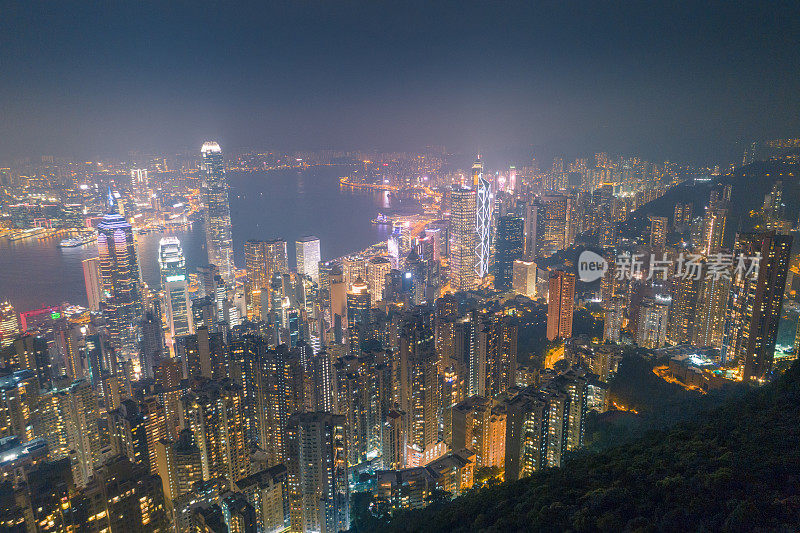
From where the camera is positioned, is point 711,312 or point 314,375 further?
point 711,312

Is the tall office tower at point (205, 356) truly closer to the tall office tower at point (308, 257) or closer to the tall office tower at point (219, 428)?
the tall office tower at point (219, 428)

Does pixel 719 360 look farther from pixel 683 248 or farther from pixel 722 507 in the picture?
pixel 722 507

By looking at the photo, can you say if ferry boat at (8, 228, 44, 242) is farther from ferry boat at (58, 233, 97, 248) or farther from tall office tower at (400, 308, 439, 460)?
tall office tower at (400, 308, 439, 460)

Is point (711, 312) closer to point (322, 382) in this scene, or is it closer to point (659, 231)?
point (659, 231)

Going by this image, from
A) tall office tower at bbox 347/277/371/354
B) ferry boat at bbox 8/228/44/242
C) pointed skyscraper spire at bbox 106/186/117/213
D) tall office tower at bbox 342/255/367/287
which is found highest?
pointed skyscraper spire at bbox 106/186/117/213

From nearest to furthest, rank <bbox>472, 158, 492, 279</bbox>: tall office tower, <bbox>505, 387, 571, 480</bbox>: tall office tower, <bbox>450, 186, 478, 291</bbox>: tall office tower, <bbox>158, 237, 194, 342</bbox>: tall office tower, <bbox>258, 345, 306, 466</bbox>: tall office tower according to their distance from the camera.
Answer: <bbox>505, 387, 571, 480</bbox>: tall office tower < <bbox>258, 345, 306, 466</bbox>: tall office tower < <bbox>158, 237, 194, 342</bbox>: tall office tower < <bbox>450, 186, 478, 291</bbox>: tall office tower < <bbox>472, 158, 492, 279</bbox>: tall office tower

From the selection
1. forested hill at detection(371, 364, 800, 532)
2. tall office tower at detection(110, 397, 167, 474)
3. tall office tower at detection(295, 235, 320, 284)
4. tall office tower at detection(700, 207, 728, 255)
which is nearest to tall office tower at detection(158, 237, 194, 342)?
tall office tower at detection(295, 235, 320, 284)

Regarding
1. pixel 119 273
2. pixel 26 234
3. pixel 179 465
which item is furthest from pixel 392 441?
pixel 119 273

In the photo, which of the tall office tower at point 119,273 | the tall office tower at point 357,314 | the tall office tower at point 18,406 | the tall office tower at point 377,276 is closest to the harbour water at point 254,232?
the tall office tower at point 119,273
